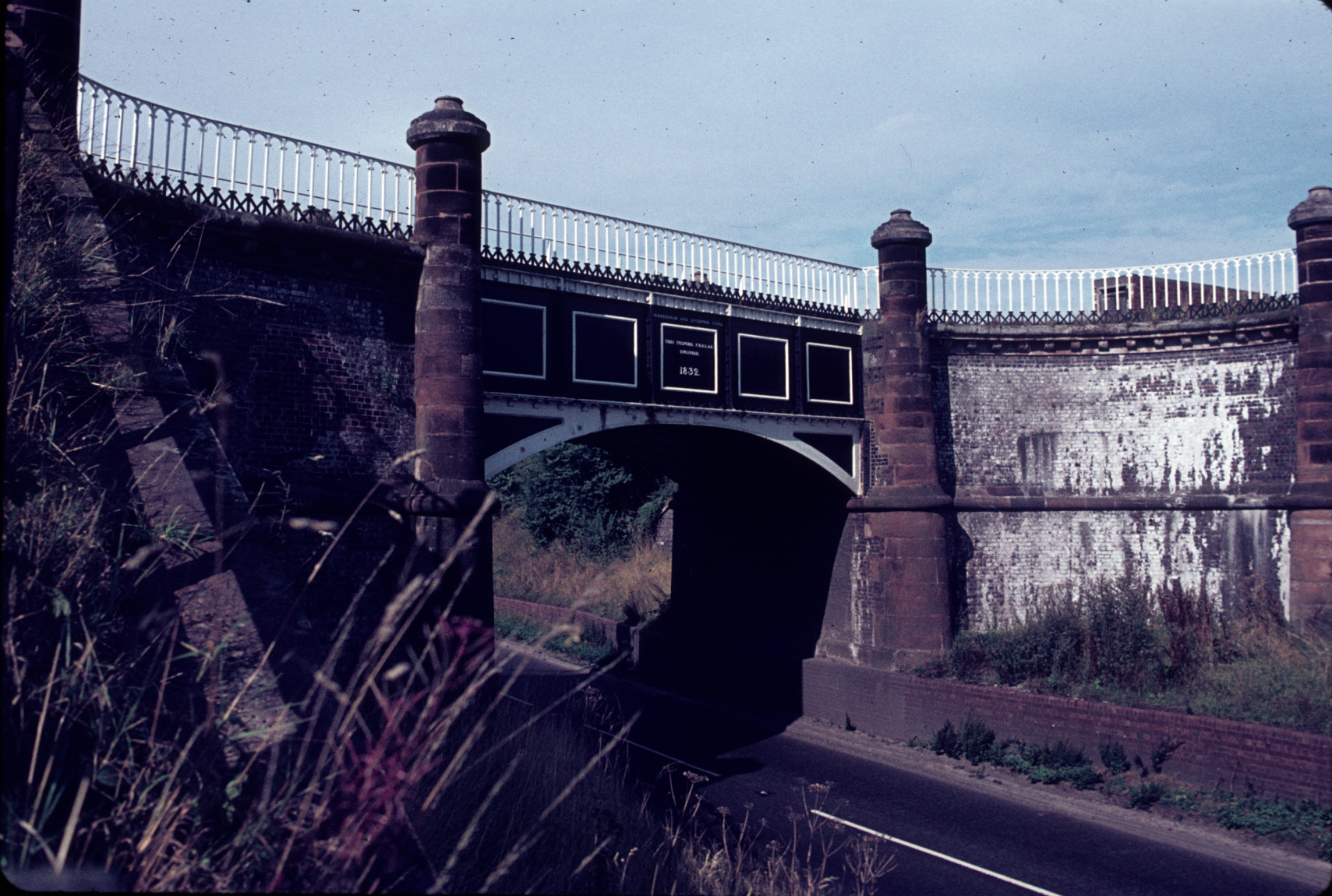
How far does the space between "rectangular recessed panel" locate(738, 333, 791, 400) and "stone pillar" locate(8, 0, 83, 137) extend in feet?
29.3

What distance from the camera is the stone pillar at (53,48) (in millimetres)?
7516

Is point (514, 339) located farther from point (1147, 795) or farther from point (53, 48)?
point (1147, 795)

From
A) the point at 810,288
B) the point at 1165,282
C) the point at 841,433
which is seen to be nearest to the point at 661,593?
the point at 841,433

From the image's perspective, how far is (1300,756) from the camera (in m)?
9.15

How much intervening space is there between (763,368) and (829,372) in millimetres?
1463

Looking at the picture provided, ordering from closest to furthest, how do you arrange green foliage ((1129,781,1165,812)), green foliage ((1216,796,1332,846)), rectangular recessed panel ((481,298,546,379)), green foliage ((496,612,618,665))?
green foliage ((1216,796,1332,846))
green foliage ((1129,781,1165,812))
rectangular recessed panel ((481,298,546,379))
green foliage ((496,612,618,665))

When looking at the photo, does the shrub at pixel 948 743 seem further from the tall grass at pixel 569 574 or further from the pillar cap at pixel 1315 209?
the pillar cap at pixel 1315 209

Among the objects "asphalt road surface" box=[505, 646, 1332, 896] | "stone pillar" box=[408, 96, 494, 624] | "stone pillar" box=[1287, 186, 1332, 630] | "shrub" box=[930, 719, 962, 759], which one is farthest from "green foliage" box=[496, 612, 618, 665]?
"stone pillar" box=[1287, 186, 1332, 630]

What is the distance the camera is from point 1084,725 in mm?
11203

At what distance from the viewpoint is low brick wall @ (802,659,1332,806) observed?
925 centimetres

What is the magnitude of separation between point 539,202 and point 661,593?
38.8 ft

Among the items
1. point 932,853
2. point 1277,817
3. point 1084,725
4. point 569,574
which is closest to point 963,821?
point 932,853

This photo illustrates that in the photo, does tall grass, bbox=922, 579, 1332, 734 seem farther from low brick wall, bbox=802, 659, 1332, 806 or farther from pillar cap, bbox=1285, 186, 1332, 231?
pillar cap, bbox=1285, 186, 1332, 231

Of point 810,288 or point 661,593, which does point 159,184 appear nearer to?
point 810,288
